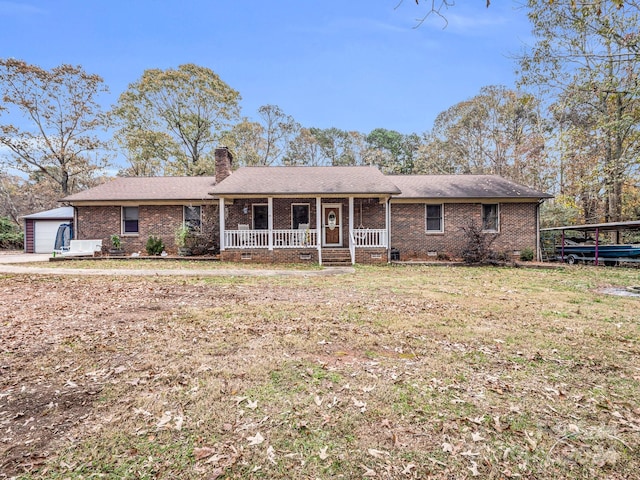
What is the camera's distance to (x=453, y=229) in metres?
16.0

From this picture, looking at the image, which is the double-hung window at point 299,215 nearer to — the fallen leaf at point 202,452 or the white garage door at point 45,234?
the fallen leaf at point 202,452

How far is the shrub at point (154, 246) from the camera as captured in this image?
15.4 metres

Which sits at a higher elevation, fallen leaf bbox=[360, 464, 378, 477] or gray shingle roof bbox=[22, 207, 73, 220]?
gray shingle roof bbox=[22, 207, 73, 220]

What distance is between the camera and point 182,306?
20.5 ft

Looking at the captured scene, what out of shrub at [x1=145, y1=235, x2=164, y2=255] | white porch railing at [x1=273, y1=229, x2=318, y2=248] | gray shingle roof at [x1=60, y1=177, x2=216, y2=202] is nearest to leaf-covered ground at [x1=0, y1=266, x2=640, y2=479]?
white porch railing at [x1=273, y1=229, x2=318, y2=248]

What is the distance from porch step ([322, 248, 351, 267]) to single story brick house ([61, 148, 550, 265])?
0.04m

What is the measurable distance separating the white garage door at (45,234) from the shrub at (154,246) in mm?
10749

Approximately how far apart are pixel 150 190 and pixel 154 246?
374cm

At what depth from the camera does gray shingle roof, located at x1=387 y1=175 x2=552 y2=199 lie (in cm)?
1562

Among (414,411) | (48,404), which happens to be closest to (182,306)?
(48,404)

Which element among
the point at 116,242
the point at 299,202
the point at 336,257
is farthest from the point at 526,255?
the point at 116,242

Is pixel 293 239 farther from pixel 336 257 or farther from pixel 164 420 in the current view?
pixel 164 420

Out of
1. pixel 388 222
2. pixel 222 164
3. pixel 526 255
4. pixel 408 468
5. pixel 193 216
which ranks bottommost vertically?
pixel 408 468

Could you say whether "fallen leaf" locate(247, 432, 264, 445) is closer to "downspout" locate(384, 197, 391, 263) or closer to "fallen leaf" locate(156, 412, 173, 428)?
"fallen leaf" locate(156, 412, 173, 428)
